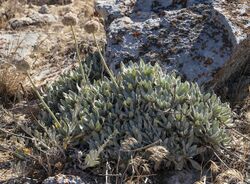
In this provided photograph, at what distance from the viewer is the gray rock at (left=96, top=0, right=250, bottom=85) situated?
4352mm

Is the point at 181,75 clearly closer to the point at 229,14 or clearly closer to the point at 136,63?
the point at 136,63

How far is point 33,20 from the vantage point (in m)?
6.14

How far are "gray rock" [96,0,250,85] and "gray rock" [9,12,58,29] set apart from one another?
1.53 metres

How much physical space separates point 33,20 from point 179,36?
2308 mm

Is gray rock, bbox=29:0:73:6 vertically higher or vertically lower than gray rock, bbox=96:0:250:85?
lower

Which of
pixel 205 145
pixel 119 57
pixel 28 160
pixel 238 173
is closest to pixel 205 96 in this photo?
Result: pixel 205 145

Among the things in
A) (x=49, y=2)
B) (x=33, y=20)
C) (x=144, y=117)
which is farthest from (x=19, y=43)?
(x=144, y=117)

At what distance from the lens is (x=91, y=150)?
11.5 feet

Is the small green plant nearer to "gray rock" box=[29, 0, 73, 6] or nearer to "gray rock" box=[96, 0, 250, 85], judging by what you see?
"gray rock" box=[96, 0, 250, 85]

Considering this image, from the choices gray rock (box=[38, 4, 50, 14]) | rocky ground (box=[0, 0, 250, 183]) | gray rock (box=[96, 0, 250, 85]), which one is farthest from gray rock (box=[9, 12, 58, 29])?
gray rock (box=[96, 0, 250, 85])

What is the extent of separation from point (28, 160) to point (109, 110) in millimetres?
714

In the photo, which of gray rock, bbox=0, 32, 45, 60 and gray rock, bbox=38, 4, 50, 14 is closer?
gray rock, bbox=0, 32, 45, 60

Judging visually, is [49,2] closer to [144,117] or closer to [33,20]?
[33,20]

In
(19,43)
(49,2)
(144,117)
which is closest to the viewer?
(144,117)
